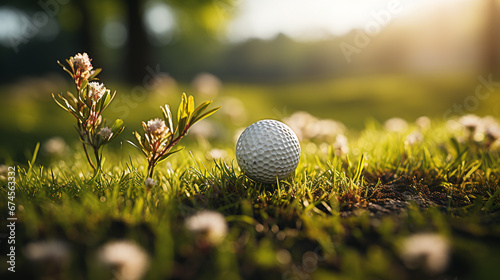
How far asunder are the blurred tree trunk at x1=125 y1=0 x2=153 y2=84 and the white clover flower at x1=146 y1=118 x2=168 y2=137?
7775 millimetres

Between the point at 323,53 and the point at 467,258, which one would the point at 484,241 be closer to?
the point at 467,258

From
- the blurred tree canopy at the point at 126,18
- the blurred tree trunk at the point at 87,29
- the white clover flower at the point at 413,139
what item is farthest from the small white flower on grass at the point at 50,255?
the blurred tree trunk at the point at 87,29

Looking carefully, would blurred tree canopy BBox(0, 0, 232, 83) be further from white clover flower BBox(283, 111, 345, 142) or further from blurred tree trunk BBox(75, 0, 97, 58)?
white clover flower BBox(283, 111, 345, 142)

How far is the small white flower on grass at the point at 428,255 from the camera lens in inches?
48.1

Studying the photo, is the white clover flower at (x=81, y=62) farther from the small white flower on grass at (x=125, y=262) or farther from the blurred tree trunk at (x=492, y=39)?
the blurred tree trunk at (x=492, y=39)

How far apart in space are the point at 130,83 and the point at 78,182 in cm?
774

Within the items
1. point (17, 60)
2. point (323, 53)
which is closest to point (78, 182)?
point (323, 53)

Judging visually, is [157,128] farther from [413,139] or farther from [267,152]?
[413,139]

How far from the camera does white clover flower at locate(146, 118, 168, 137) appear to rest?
1.93 meters

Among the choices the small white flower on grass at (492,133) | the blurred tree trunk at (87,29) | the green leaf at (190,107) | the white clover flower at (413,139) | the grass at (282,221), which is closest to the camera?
the grass at (282,221)

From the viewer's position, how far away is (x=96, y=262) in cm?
130

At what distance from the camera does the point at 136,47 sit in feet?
29.5

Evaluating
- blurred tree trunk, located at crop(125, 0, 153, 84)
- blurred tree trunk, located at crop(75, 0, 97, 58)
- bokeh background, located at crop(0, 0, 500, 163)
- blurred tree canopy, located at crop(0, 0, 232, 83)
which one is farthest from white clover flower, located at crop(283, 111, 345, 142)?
blurred tree trunk, located at crop(75, 0, 97, 58)

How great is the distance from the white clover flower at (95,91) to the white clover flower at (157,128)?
37 cm
